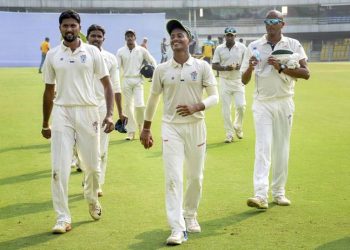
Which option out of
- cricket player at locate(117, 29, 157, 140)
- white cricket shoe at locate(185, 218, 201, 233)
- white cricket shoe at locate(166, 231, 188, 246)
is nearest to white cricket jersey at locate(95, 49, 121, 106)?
white cricket shoe at locate(185, 218, 201, 233)

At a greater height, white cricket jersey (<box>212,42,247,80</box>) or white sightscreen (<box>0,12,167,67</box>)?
white cricket jersey (<box>212,42,247,80</box>)

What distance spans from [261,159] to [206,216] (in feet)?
3.58

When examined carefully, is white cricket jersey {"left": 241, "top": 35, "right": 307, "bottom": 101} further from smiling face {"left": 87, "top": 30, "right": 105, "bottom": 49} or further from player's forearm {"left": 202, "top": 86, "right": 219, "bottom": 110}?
smiling face {"left": 87, "top": 30, "right": 105, "bottom": 49}

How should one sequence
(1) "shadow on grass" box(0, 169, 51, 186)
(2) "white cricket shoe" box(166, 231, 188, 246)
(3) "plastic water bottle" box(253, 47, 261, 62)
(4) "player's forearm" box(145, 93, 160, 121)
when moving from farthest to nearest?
(1) "shadow on grass" box(0, 169, 51, 186)
(3) "plastic water bottle" box(253, 47, 261, 62)
(4) "player's forearm" box(145, 93, 160, 121)
(2) "white cricket shoe" box(166, 231, 188, 246)

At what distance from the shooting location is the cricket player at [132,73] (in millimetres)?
15711

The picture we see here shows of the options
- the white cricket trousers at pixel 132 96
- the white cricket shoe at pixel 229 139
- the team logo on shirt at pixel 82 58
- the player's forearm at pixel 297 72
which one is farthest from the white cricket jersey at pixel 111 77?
the white cricket shoe at pixel 229 139

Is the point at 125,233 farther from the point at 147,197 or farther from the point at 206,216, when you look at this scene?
the point at 147,197

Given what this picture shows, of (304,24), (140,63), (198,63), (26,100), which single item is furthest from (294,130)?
(304,24)

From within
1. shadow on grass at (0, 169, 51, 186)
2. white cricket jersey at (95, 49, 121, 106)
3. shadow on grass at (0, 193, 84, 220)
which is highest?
white cricket jersey at (95, 49, 121, 106)

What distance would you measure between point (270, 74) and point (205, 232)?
2496mm

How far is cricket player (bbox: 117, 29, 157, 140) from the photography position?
1571 cm

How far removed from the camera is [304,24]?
276ft

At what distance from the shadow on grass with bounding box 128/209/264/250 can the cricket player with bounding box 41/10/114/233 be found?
98 cm

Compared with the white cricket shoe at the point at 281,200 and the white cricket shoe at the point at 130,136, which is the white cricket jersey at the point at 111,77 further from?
the white cricket shoe at the point at 130,136
